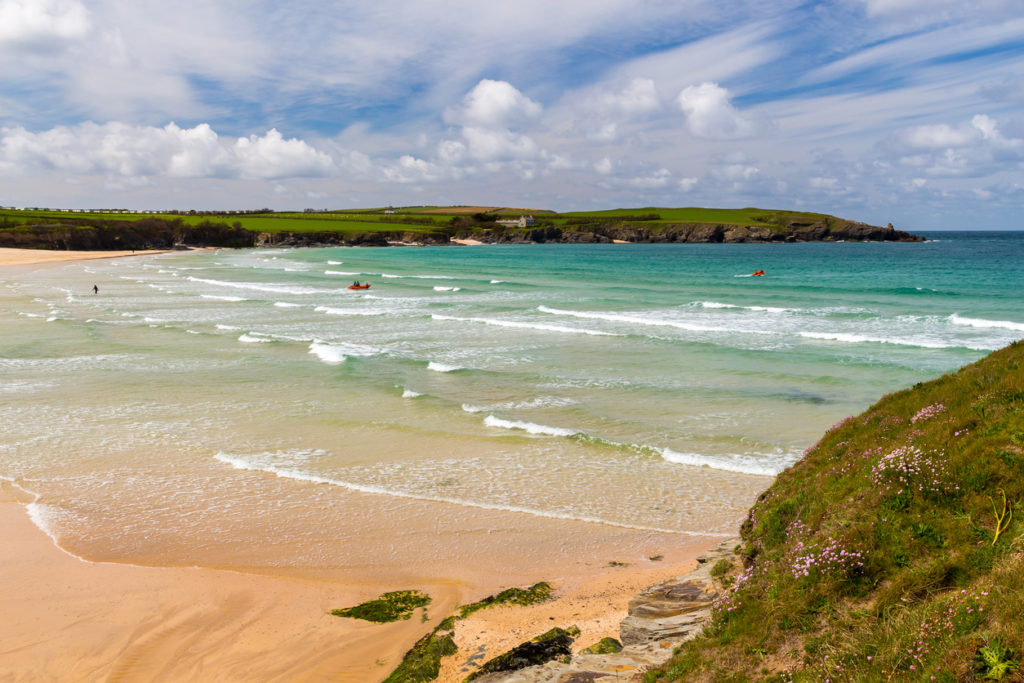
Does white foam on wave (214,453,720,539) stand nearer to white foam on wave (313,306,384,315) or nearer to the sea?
the sea

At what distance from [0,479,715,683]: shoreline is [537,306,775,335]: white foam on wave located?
2363 centimetres

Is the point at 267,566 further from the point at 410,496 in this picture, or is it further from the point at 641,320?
the point at 641,320

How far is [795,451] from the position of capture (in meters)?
14.8

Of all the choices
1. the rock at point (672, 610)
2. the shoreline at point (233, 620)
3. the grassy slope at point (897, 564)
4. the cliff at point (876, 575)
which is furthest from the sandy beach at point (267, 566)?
the grassy slope at point (897, 564)

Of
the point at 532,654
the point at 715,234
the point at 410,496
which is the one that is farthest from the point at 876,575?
the point at 715,234

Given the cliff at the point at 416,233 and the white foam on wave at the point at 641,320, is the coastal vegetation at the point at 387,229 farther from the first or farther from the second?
the white foam on wave at the point at 641,320

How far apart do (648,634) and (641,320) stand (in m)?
30.2

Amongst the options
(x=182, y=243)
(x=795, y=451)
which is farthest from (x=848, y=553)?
(x=182, y=243)

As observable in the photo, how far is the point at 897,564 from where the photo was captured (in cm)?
559

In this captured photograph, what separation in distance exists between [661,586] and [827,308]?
37893 mm

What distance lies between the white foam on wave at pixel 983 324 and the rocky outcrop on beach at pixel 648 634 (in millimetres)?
32030

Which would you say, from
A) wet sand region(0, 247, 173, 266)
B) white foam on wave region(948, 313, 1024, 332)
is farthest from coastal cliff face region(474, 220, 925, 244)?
white foam on wave region(948, 313, 1024, 332)

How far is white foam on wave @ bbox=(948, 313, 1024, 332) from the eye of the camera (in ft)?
104

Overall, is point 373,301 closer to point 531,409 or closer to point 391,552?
point 531,409
